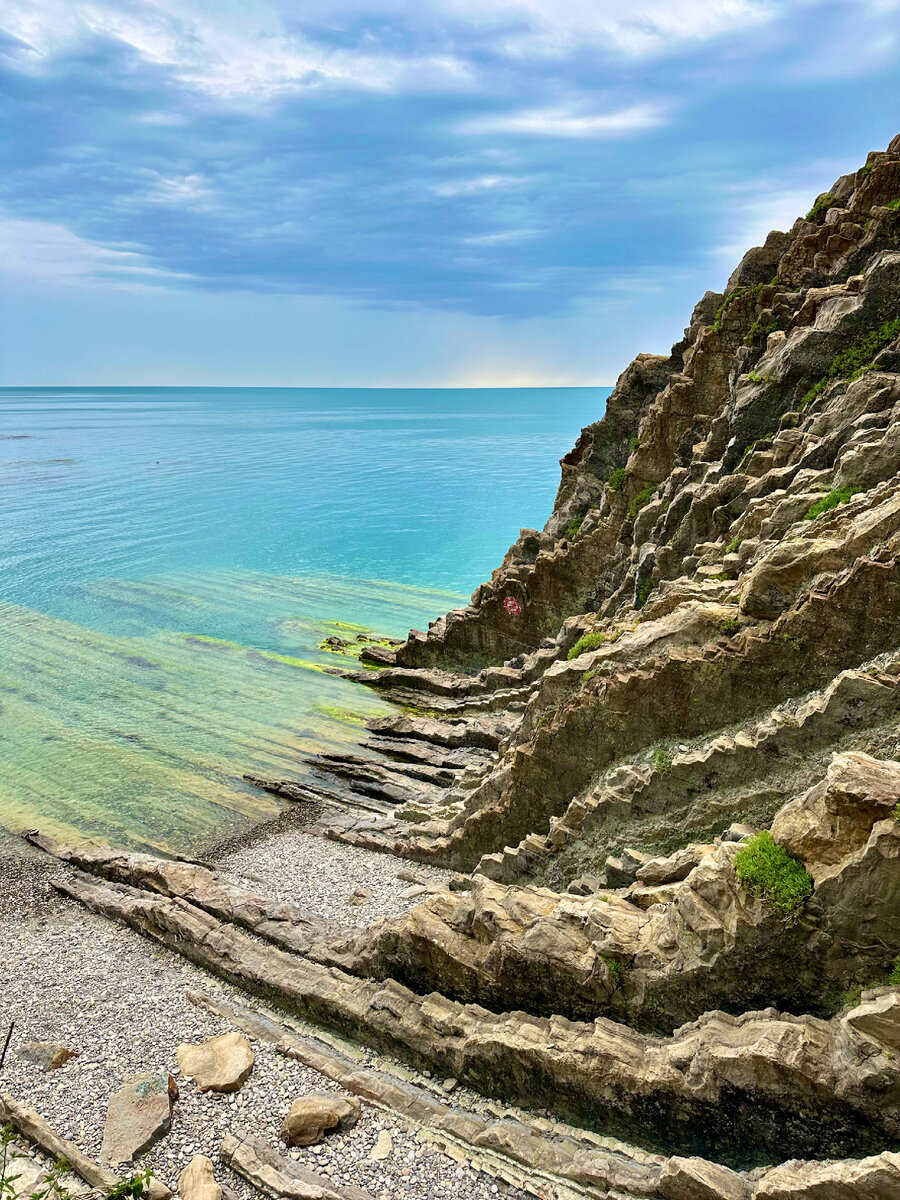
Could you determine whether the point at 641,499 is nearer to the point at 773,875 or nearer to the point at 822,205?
the point at 822,205

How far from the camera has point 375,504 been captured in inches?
5620

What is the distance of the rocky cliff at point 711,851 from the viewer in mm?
14656

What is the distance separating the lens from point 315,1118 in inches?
728

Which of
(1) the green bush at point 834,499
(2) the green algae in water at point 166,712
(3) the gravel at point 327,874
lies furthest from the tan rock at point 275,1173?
(1) the green bush at point 834,499

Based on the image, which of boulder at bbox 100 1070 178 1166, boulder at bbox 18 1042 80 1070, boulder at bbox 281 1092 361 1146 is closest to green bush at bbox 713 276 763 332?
boulder at bbox 281 1092 361 1146

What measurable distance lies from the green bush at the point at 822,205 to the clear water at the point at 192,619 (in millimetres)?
39999

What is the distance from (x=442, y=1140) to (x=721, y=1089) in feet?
23.0

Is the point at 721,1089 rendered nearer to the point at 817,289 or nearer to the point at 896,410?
the point at 896,410

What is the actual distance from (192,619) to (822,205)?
200 feet

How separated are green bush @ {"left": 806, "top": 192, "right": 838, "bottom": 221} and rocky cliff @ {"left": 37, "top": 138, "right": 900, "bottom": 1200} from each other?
12.9ft

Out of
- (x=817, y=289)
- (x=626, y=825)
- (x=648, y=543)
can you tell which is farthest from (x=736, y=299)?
(x=626, y=825)

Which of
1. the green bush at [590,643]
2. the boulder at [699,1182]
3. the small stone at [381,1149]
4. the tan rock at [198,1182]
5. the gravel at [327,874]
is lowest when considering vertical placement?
the gravel at [327,874]

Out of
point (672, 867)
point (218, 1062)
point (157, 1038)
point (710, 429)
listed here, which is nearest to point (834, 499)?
point (672, 867)

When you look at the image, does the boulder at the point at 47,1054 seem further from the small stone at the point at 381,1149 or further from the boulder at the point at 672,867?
the boulder at the point at 672,867
